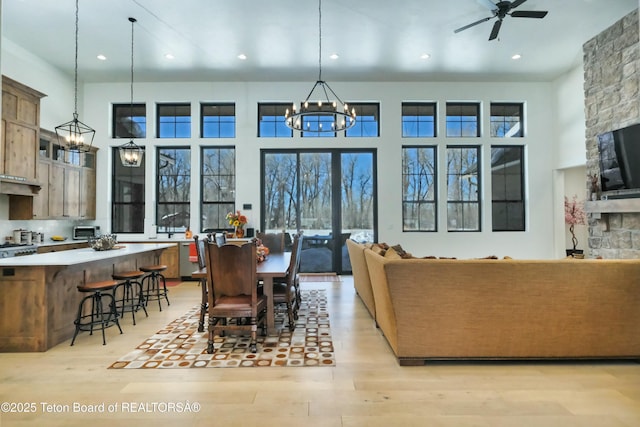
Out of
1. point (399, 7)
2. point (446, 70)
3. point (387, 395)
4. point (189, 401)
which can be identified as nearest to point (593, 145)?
point (446, 70)

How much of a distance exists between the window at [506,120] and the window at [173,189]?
6941 mm

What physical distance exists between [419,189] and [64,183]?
720 centimetres

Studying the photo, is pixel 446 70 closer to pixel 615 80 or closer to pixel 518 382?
pixel 615 80

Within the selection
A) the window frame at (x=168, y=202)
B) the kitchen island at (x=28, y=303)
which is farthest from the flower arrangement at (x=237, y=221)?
the kitchen island at (x=28, y=303)

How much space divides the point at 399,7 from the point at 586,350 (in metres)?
4.68

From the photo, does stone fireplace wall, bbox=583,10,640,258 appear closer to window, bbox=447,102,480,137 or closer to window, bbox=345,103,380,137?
window, bbox=447,102,480,137

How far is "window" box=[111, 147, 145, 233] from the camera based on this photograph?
A: 24.6ft

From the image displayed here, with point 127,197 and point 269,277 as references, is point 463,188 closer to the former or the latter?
point 269,277

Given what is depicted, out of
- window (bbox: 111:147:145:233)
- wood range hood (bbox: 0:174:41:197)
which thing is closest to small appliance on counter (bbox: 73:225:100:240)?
window (bbox: 111:147:145:233)

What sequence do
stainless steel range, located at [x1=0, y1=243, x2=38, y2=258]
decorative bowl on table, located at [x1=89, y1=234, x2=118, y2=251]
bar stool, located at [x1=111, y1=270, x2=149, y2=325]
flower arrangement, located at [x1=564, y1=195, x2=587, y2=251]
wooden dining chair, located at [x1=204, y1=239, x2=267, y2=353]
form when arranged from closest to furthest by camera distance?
wooden dining chair, located at [x1=204, y1=239, x2=267, y2=353] < bar stool, located at [x1=111, y1=270, x2=149, y2=325] < decorative bowl on table, located at [x1=89, y1=234, x2=118, y2=251] < stainless steel range, located at [x1=0, y1=243, x2=38, y2=258] < flower arrangement, located at [x1=564, y1=195, x2=587, y2=251]

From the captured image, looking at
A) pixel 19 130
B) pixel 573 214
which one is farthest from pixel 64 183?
pixel 573 214

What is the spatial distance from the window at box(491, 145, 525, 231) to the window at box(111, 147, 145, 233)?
7.82m

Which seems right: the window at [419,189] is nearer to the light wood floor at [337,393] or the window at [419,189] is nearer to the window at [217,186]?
the window at [217,186]

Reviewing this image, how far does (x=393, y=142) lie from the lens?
7523mm
